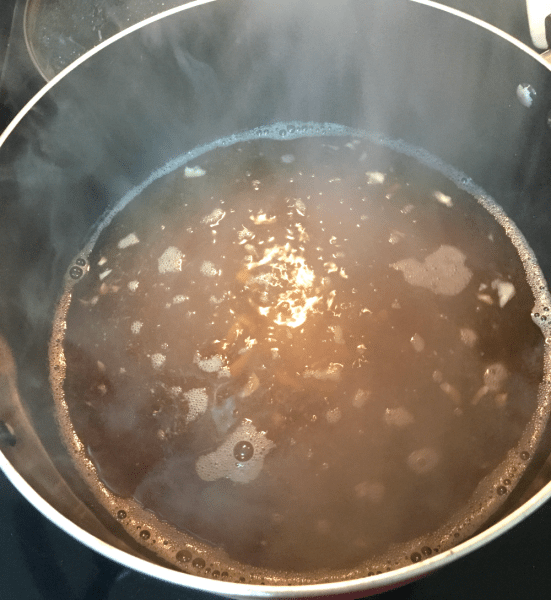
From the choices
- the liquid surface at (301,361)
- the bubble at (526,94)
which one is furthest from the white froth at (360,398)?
the bubble at (526,94)

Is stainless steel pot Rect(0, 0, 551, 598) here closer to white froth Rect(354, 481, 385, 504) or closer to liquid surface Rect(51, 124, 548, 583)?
liquid surface Rect(51, 124, 548, 583)

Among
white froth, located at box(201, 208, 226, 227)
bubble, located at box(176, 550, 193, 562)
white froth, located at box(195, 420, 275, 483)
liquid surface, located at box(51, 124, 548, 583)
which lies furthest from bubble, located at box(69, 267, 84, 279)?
bubble, located at box(176, 550, 193, 562)

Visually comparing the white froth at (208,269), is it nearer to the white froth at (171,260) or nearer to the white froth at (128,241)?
the white froth at (171,260)

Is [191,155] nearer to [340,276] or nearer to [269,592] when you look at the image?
[340,276]

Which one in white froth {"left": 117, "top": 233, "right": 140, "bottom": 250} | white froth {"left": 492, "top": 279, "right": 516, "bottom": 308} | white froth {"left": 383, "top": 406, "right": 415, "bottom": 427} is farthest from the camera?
white froth {"left": 117, "top": 233, "right": 140, "bottom": 250}

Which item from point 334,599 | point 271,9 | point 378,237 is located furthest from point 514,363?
point 271,9

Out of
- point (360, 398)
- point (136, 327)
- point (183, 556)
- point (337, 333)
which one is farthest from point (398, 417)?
point (136, 327)
